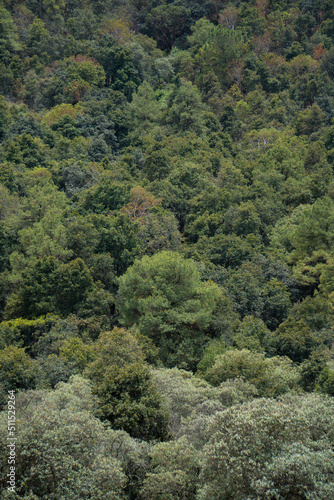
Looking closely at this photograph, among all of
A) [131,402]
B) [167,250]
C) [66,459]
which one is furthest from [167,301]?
[66,459]

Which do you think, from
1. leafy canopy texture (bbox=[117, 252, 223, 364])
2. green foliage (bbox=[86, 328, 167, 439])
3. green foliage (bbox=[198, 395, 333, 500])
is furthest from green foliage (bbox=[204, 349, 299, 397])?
green foliage (bbox=[198, 395, 333, 500])

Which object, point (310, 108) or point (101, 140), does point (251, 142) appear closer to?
point (310, 108)

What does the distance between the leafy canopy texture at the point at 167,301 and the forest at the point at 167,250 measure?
11 centimetres

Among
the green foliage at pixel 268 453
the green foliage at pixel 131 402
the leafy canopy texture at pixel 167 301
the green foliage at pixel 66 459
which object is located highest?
the green foliage at pixel 268 453

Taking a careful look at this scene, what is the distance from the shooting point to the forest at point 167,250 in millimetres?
13602

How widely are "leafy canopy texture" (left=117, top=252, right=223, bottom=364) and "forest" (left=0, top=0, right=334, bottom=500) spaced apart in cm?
11

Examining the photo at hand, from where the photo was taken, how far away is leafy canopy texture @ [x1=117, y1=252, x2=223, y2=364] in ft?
87.2

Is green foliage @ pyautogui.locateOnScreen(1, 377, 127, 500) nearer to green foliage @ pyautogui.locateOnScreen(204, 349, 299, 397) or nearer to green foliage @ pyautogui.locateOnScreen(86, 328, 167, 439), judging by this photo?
green foliage @ pyautogui.locateOnScreen(86, 328, 167, 439)

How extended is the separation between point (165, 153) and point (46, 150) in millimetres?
11435

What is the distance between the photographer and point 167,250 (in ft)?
118

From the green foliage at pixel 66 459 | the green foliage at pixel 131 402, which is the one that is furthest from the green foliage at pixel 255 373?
the green foliage at pixel 66 459

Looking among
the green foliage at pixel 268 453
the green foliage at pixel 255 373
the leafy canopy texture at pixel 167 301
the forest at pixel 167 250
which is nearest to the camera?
the green foliage at pixel 268 453

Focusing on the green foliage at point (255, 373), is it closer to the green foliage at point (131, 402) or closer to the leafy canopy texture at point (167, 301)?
the leafy canopy texture at point (167, 301)

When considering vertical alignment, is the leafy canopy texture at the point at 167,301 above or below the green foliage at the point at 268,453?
below
